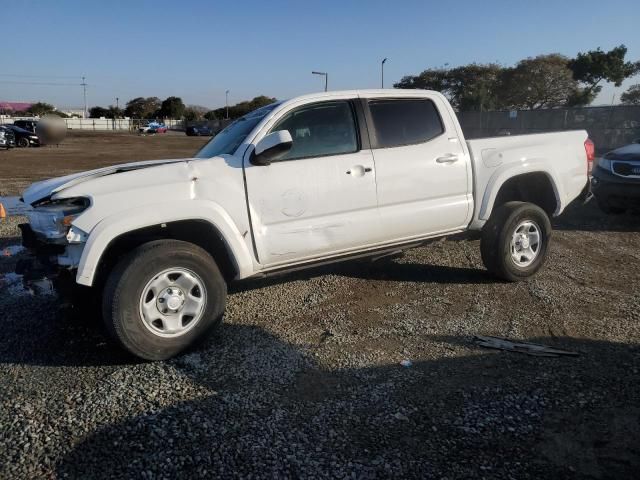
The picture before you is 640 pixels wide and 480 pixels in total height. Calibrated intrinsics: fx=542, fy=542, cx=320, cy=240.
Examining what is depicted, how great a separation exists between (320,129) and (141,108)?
120m

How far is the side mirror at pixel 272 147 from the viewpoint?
411 centimetres

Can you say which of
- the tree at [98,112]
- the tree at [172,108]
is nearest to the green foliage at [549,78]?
the tree at [172,108]

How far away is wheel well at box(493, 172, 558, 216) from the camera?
5883 mm

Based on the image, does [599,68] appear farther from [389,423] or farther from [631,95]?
[389,423]

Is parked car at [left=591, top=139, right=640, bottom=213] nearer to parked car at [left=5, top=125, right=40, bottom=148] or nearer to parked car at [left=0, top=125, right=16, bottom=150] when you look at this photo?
parked car at [left=0, top=125, right=16, bottom=150]

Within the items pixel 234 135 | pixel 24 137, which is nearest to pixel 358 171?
pixel 234 135

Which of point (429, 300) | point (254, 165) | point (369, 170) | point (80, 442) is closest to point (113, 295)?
point (80, 442)

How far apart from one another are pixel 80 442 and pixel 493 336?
3053 millimetres

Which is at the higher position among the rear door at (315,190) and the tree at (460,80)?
the tree at (460,80)

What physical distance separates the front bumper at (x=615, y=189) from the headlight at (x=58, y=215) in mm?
8117

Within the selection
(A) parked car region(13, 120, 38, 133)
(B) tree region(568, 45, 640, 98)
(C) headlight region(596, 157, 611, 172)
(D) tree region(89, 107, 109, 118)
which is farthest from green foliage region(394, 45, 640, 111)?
(D) tree region(89, 107, 109, 118)

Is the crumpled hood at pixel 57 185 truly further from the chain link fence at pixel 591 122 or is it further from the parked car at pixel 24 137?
the parked car at pixel 24 137

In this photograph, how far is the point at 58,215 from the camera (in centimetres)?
372

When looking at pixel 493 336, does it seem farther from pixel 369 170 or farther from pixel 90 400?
pixel 90 400
